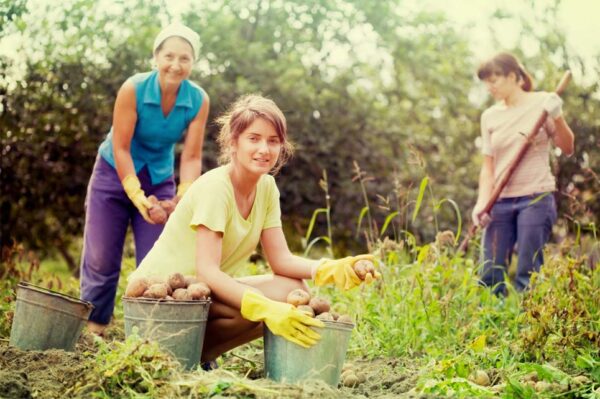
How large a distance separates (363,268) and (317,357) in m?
0.39

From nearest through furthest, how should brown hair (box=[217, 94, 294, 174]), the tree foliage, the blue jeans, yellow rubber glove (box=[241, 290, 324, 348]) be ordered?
yellow rubber glove (box=[241, 290, 324, 348]) < brown hair (box=[217, 94, 294, 174]) < the blue jeans < the tree foliage

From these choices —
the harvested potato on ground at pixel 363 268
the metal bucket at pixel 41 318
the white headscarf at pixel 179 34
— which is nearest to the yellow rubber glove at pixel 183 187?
the white headscarf at pixel 179 34

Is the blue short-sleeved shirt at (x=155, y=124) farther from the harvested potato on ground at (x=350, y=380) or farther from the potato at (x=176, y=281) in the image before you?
the harvested potato on ground at (x=350, y=380)

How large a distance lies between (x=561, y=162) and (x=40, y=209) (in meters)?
4.24

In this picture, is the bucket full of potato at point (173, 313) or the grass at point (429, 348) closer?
the grass at point (429, 348)

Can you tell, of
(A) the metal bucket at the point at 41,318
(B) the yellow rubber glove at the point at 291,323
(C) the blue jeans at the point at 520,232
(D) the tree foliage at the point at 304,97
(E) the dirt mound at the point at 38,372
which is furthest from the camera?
(D) the tree foliage at the point at 304,97

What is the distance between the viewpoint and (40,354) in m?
2.93

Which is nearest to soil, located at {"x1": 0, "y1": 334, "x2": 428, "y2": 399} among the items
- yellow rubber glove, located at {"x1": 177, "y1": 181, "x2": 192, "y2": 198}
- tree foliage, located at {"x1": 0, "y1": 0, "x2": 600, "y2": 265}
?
yellow rubber glove, located at {"x1": 177, "y1": 181, "x2": 192, "y2": 198}

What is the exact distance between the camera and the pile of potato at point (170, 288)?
2.68 metres

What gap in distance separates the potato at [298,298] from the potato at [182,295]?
0.35 meters

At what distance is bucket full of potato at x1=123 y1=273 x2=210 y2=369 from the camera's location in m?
2.64

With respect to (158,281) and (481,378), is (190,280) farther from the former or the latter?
(481,378)

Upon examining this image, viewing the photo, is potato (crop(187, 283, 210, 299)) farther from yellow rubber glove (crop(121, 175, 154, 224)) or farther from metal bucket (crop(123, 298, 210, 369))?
yellow rubber glove (crop(121, 175, 154, 224))

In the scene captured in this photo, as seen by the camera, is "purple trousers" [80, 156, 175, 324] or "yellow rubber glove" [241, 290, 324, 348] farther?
"purple trousers" [80, 156, 175, 324]
